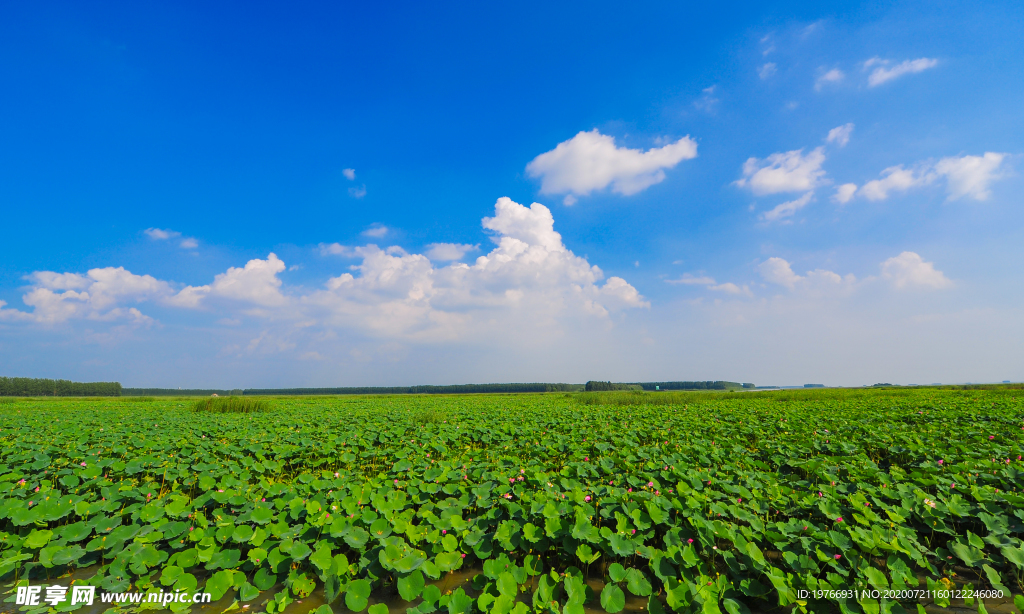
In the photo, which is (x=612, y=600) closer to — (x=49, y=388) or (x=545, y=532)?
(x=545, y=532)

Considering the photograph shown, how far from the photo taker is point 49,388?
80500mm

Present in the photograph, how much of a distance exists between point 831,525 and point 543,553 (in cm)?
311

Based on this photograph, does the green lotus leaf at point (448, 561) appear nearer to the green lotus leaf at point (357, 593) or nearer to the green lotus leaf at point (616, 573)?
the green lotus leaf at point (357, 593)

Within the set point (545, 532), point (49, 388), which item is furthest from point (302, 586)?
point (49, 388)

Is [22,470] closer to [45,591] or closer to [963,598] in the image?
[45,591]

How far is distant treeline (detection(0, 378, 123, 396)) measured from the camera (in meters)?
78.9

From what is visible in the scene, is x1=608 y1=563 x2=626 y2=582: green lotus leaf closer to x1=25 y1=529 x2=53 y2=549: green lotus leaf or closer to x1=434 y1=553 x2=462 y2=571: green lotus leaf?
x1=434 y1=553 x2=462 y2=571: green lotus leaf

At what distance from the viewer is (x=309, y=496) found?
5.31m

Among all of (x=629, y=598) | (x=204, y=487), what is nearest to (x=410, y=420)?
(x=204, y=487)
